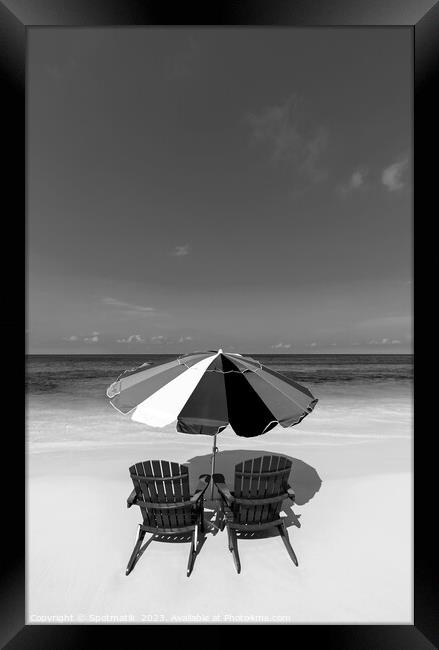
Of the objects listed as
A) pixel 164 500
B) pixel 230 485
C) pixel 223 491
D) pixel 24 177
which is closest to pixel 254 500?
pixel 223 491

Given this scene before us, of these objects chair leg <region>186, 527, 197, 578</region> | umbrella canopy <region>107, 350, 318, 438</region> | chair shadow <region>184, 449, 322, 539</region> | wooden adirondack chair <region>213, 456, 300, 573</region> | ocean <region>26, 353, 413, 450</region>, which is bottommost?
ocean <region>26, 353, 413, 450</region>

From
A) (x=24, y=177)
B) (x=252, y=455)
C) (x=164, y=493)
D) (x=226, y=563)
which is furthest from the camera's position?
(x=252, y=455)

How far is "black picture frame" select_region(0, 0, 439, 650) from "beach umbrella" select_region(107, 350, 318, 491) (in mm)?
1327

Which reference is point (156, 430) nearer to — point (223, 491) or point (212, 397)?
point (223, 491)

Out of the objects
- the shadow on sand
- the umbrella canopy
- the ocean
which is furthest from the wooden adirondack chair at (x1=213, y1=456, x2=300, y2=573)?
the ocean

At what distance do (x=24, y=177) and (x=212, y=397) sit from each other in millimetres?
2433

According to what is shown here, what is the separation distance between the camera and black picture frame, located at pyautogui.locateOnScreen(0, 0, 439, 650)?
2033mm

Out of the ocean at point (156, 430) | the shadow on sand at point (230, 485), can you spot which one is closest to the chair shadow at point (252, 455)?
the shadow on sand at point (230, 485)

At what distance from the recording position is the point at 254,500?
3.62 metres

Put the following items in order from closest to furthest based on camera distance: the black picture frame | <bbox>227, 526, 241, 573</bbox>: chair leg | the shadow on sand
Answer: the black picture frame, <bbox>227, 526, 241, 573</bbox>: chair leg, the shadow on sand

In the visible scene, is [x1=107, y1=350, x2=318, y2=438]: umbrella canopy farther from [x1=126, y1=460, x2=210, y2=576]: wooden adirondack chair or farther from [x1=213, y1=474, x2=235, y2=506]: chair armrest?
[x1=213, y1=474, x2=235, y2=506]: chair armrest

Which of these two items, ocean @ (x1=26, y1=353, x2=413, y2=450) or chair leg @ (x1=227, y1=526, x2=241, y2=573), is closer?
chair leg @ (x1=227, y1=526, x2=241, y2=573)

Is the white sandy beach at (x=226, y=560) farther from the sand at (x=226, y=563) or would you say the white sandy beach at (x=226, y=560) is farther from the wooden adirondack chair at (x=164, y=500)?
the wooden adirondack chair at (x=164, y=500)

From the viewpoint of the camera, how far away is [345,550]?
161 inches
